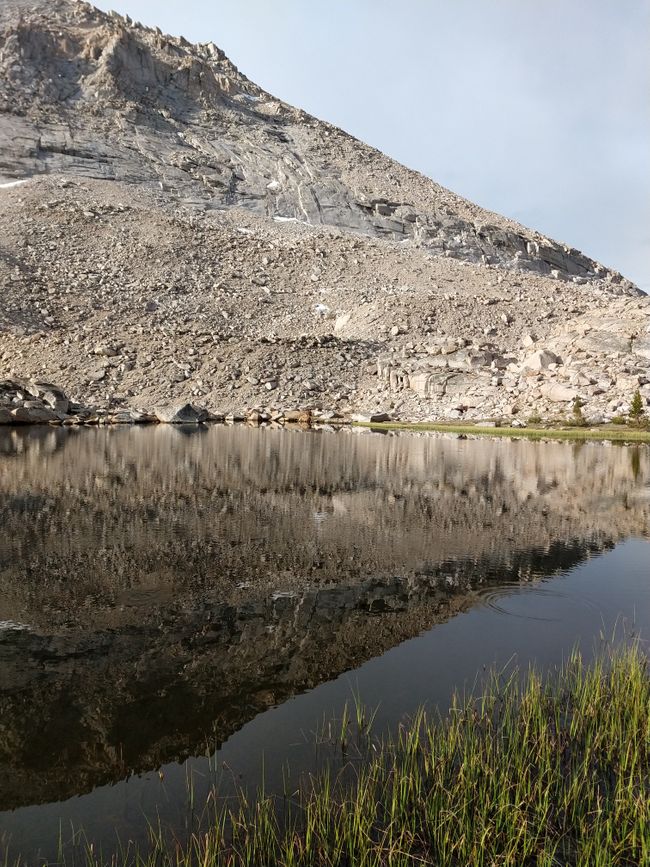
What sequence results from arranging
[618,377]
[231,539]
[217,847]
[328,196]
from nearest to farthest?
[217,847] → [231,539] → [618,377] → [328,196]

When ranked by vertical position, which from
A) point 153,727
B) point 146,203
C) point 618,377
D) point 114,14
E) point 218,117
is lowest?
point 153,727

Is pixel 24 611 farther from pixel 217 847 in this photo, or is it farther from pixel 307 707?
pixel 217 847

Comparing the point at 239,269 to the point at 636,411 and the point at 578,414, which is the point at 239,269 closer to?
the point at 578,414

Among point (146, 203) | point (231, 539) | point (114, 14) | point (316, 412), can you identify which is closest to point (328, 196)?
point (146, 203)

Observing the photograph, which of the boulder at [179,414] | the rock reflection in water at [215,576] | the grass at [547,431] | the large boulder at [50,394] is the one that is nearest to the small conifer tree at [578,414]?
the grass at [547,431]

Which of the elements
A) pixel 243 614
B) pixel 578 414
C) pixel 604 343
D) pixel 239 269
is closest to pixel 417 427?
pixel 578 414

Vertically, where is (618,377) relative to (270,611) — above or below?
above

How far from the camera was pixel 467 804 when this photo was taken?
4.33 meters

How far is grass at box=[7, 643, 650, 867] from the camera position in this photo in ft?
13.0

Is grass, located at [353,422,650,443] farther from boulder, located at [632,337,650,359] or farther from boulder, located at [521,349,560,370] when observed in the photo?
boulder, located at [632,337,650,359]

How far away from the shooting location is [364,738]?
557 cm

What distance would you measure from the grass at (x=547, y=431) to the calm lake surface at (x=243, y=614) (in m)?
26.1

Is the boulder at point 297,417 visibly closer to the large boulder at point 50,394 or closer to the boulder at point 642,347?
the large boulder at point 50,394

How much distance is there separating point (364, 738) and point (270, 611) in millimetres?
3584
